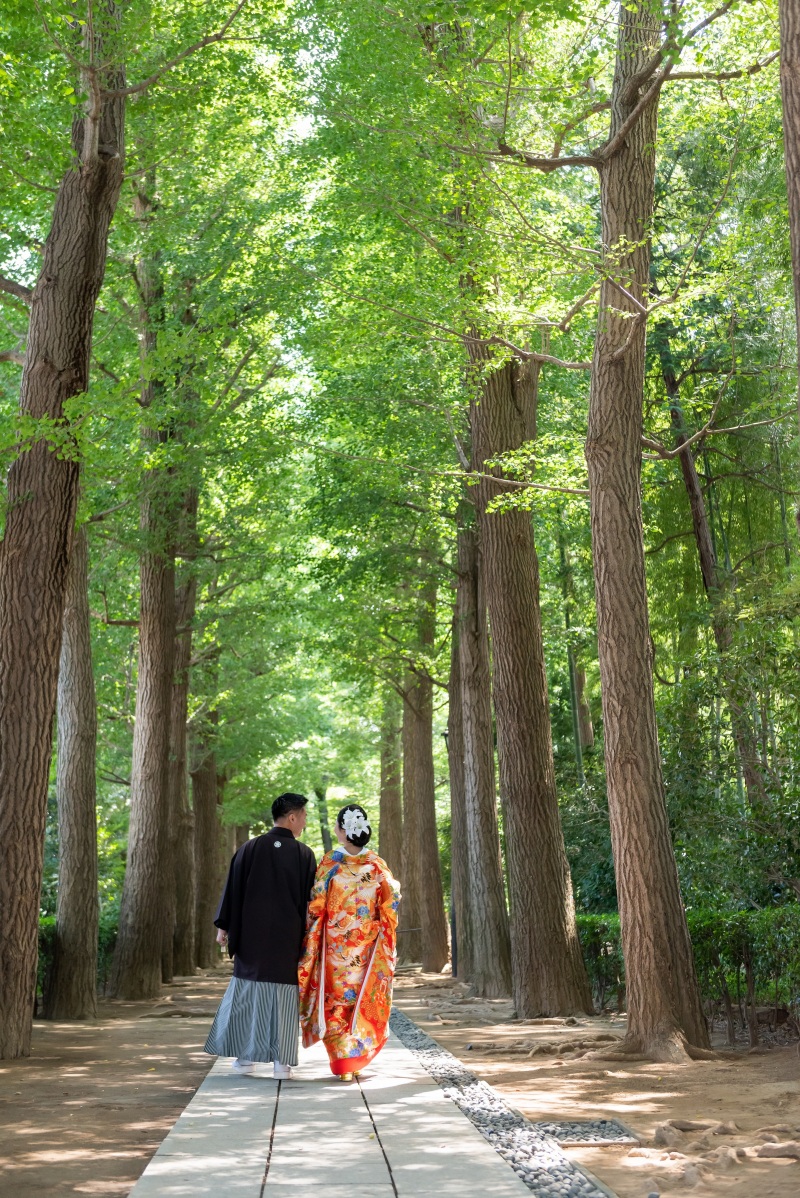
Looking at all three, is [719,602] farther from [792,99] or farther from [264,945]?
[792,99]

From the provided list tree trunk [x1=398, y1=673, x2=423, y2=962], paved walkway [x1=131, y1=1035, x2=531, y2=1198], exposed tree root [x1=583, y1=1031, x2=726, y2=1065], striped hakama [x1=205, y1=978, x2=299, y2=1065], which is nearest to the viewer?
paved walkway [x1=131, y1=1035, x2=531, y2=1198]

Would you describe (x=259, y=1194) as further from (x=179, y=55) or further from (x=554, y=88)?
(x=179, y=55)

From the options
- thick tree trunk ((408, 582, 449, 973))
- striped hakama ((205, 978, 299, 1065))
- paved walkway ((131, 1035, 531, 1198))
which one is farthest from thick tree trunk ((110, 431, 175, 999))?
paved walkway ((131, 1035, 531, 1198))

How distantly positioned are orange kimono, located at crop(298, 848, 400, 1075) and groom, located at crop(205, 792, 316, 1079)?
124 millimetres

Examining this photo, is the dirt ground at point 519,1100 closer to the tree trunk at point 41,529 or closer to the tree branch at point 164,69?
the tree trunk at point 41,529

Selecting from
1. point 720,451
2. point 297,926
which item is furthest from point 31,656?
point 720,451

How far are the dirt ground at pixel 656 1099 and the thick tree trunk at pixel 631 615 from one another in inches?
24.2

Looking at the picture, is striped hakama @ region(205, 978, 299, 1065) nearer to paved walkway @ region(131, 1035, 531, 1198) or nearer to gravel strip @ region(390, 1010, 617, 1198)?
paved walkway @ region(131, 1035, 531, 1198)

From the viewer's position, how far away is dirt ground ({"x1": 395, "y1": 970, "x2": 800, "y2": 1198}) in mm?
5395

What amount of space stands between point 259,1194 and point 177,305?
1427cm

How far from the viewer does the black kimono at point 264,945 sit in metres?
8.00

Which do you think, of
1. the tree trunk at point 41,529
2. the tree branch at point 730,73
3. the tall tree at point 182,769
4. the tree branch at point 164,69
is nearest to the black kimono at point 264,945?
the tree trunk at point 41,529

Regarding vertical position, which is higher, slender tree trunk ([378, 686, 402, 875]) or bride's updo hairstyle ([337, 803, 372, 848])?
slender tree trunk ([378, 686, 402, 875])

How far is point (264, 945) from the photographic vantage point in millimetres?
8164
